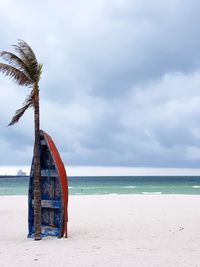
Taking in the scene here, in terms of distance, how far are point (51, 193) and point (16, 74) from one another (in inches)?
144

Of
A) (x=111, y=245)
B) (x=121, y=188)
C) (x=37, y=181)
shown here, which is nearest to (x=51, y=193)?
(x=37, y=181)

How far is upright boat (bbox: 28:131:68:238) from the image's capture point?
1150cm

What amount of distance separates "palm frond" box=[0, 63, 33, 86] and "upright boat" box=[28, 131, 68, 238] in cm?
155

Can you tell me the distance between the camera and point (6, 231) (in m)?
13.6

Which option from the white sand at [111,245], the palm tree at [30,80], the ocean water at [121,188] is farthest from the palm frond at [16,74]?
the ocean water at [121,188]

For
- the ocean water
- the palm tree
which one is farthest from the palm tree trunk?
the ocean water

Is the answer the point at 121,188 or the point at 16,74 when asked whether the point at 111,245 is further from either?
the point at 121,188

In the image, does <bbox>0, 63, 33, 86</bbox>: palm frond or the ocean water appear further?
the ocean water

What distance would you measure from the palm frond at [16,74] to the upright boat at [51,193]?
1.55 m

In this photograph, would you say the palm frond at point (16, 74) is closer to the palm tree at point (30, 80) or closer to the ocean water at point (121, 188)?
the palm tree at point (30, 80)

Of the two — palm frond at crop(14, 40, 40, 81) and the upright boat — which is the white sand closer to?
the upright boat

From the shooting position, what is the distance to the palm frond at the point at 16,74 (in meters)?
11.2

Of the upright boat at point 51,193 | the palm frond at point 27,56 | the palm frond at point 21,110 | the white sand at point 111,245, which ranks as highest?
the palm frond at point 27,56

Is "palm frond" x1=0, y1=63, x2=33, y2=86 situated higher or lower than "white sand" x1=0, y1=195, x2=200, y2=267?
higher
